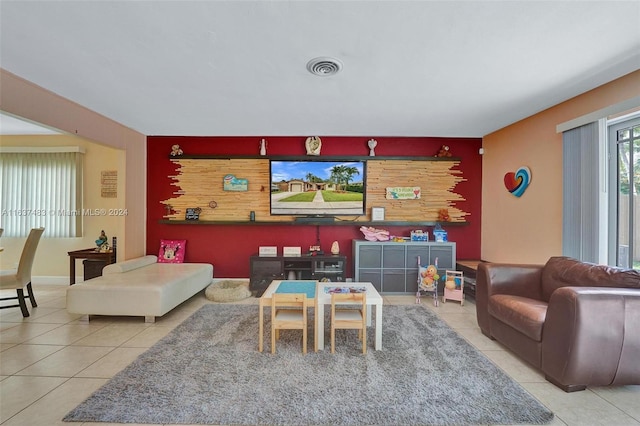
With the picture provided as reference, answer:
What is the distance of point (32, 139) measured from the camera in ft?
16.0

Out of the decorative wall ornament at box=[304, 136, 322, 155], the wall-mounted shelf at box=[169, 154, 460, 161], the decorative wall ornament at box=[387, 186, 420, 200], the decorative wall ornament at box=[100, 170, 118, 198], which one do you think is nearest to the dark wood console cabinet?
the decorative wall ornament at box=[387, 186, 420, 200]

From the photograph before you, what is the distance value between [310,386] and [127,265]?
3246mm

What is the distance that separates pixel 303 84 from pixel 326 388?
2.65 m

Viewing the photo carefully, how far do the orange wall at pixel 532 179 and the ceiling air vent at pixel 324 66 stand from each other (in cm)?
267

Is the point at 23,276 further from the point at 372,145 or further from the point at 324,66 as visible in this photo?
the point at 372,145

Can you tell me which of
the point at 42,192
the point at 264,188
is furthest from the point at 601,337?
the point at 42,192

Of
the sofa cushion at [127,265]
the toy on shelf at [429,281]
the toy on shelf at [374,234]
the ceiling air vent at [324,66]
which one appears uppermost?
the ceiling air vent at [324,66]

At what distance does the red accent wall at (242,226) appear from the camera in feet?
15.9

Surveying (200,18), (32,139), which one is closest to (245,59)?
(200,18)

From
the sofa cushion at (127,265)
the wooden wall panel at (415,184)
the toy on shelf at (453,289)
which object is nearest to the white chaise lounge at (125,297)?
the sofa cushion at (127,265)

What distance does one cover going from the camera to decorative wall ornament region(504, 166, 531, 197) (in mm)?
3842

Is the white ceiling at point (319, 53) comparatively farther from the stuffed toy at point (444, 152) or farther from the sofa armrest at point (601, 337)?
the sofa armrest at point (601, 337)

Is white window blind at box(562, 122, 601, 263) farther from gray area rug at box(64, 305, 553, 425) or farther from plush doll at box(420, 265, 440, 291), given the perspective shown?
gray area rug at box(64, 305, 553, 425)

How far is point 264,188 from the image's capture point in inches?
189
